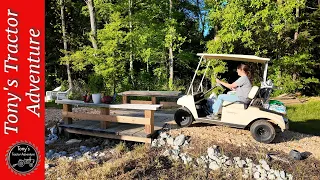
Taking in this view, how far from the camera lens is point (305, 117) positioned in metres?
9.09

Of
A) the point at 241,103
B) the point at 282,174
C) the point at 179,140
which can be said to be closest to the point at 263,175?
the point at 282,174

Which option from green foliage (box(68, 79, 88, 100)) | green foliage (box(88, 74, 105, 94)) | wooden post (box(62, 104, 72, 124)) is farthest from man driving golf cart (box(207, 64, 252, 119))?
green foliage (box(88, 74, 105, 94))

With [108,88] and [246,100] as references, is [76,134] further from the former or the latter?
[108,88]

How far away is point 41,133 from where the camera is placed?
2.03 metres

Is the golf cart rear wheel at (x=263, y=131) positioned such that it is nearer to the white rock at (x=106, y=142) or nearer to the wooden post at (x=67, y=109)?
the white rock at (x=106, y=142)

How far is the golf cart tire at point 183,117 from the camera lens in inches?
243

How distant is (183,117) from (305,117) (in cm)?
501

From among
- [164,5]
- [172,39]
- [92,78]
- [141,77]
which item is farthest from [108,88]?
[164,5]

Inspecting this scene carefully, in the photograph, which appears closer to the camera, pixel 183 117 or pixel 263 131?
pixel 263 131

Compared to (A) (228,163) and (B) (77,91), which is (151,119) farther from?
(B) (77,91)

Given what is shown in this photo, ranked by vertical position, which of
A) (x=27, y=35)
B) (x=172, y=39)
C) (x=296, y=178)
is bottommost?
(x=296, y=178)

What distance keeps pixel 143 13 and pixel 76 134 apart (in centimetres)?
689

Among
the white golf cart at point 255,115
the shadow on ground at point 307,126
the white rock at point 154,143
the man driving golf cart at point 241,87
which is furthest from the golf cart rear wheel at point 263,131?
the shadow on ground at point 307,126

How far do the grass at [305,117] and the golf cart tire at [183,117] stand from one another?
3.13 metres
